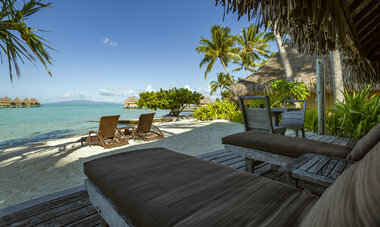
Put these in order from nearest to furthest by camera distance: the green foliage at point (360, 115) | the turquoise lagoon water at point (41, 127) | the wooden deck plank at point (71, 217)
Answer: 1. the wooden deck plank at point (71, 217)
2. the green foliage at point (360, 115)
3. the turquoise lagoon water at point (41, 127)

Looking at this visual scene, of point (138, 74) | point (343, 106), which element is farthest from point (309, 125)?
point (138, 74)

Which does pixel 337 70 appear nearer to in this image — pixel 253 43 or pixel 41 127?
pixel 253 43

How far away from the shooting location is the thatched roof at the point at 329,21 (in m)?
1.65

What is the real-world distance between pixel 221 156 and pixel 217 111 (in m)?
7.53

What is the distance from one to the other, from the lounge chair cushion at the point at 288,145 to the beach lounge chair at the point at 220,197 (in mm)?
919

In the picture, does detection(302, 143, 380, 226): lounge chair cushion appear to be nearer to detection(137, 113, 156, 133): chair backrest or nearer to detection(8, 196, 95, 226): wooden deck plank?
detection(8, 196, 95, 226): wooden deck plank

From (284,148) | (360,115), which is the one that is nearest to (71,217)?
(284,148)

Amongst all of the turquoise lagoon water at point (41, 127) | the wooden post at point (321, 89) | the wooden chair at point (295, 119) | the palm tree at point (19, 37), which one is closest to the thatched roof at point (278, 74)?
the wooden post at point (321, 89)

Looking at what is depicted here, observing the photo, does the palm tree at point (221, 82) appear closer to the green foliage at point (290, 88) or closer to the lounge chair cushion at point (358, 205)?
the green foliage at point (290, 88)

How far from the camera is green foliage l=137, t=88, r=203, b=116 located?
55.2ft

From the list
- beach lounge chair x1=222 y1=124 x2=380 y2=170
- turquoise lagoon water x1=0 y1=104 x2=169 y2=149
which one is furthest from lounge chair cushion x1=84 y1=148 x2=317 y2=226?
turquoise lagoon water x1=0 y1=104 x2=169 y2=149

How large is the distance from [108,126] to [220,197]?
17.6 feet

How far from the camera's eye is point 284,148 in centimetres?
195

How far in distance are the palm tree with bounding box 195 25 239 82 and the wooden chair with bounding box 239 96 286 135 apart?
695 inches
